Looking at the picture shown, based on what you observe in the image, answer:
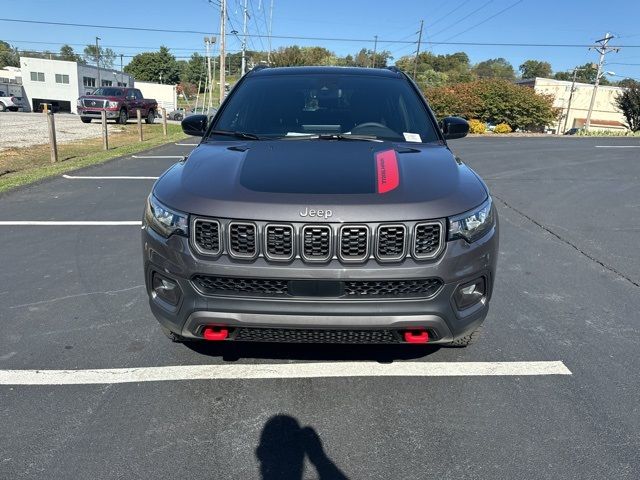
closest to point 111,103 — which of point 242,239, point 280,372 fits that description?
point 280,372

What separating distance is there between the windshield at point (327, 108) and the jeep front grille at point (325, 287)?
4.86 feet

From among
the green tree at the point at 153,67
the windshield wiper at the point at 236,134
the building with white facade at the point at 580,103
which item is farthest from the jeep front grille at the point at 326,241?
the green tree at the point at 153,67

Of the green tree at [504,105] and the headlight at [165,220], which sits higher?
the green tree at [504,105]

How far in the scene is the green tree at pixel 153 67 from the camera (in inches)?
4668

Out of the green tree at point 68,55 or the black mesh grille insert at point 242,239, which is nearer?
the black mesh grille insert at point 242,239

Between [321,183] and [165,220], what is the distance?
0.84 m

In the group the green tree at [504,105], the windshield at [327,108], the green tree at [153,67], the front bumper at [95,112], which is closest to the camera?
the windshield at [327,108]

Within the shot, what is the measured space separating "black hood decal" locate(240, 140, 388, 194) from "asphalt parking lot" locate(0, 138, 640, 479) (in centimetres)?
117

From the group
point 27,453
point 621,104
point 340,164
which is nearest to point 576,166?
point 340,164

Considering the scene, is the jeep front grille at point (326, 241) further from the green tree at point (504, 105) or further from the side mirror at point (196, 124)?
the green tree at point (504, 105)

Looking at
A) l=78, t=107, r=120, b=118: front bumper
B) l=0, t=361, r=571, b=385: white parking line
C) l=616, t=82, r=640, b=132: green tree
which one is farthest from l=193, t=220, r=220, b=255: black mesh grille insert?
l=616, t=82, r=640, b=132: green tree

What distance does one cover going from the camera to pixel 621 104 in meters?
36.4

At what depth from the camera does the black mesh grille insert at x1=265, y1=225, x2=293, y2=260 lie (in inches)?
97.8

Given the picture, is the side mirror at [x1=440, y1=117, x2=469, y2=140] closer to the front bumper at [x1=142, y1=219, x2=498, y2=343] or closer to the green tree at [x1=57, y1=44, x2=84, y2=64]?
the front bumper at [x1=142, y1=219, x2=498, y2=343]
